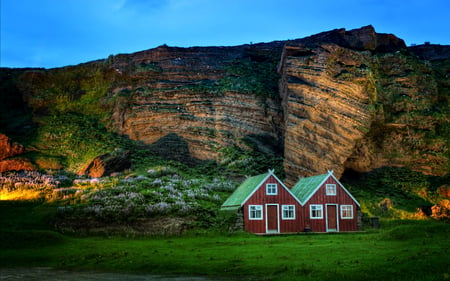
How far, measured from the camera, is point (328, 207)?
5256 centimetres

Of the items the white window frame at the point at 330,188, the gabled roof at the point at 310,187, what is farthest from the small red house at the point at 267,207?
the white window frame at the point at 330,188

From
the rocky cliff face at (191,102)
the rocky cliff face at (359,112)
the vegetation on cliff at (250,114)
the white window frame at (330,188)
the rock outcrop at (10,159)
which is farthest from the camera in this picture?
the rocky cliff face at (191,102)

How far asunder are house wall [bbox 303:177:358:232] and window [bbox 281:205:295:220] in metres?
1.54

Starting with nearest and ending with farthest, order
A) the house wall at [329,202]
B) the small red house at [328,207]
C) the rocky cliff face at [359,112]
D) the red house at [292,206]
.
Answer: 1. the red house at [292,206]
2. the house wall at [329,202]
3. the small red house at [328,207]
4. the rocky cliff face at [359,112]

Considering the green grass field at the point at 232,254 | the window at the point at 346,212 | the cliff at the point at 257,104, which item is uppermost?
the cliff at the point at 257,104

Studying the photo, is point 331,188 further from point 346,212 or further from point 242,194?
point 242,194

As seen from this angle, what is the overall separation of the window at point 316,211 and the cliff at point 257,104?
→ 15.9 metres

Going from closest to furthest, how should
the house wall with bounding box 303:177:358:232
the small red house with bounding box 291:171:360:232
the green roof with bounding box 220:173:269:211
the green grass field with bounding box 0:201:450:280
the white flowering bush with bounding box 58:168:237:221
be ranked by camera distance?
1. the green grass field with bounding box 0:201:450:280
2. the white flowering bush with bounding box 58:168:237:221
3. the green roof with bounding box 220:173:269:211
4. the house wall with bounding box 303:177:358:232
5. the small red house with bounding box 291:171:360:232

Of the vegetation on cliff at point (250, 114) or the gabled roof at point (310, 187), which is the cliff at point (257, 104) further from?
the gabled roof at point (310, 187)

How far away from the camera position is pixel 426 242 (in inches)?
1096

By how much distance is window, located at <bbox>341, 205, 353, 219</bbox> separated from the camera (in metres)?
53.0

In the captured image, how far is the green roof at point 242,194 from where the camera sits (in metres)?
48.9

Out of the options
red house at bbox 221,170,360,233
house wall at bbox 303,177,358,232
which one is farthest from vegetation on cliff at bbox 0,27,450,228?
red house at bbox 221,170,360,233

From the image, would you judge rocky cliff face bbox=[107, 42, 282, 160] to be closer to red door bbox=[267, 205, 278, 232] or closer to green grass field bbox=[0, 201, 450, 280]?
red door bbox=[267, 205, 278, 232]
